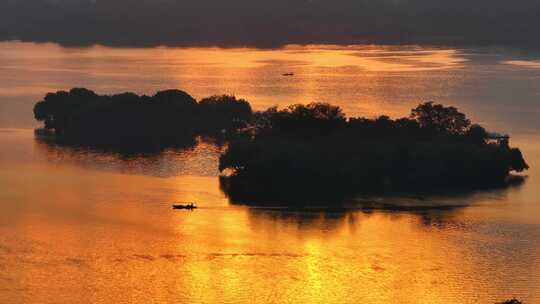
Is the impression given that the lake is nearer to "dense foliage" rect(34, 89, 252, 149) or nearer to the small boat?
the small boat

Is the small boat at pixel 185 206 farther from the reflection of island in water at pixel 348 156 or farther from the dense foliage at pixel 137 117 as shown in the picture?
the dense foliage at pixel 137 117

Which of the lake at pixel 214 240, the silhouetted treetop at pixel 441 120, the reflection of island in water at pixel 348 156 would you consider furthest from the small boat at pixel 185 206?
the silhouetted treetop at pixel 441 120

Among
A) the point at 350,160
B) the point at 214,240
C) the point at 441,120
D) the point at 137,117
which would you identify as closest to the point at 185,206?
the point at 214,240

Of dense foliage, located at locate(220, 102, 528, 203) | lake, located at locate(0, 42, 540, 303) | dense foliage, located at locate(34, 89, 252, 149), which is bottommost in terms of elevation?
lake, located at locate(0, 42, 540, 303)

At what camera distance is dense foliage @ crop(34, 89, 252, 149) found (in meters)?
39.1

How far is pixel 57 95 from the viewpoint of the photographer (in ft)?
135

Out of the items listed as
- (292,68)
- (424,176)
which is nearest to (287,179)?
(424,176)

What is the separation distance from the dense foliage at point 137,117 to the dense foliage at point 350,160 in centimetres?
599

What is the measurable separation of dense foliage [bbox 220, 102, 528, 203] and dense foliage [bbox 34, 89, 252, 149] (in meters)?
5.99

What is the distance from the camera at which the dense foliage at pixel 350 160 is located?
98.9 ft

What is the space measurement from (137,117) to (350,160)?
10.7 meters

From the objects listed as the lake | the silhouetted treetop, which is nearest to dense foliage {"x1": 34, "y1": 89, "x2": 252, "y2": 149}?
the lake

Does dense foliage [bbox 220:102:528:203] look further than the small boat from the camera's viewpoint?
Yes

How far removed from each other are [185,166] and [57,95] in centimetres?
884
